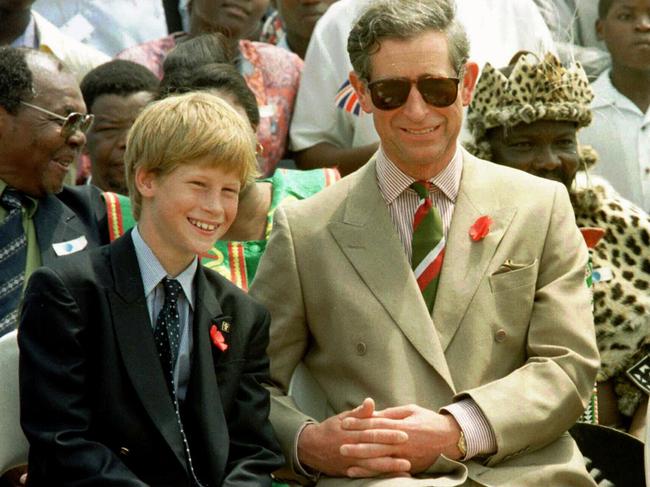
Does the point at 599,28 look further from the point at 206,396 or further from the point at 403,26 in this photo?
the point at 206,396

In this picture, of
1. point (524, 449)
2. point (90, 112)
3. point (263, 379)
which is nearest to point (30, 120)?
point (90, 112)

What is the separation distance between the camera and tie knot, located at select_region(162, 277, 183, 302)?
13.5ft

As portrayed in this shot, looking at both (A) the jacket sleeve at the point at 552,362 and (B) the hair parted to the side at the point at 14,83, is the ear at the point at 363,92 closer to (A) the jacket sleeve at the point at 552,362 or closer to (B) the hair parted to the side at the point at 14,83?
(A) the jacket sleeve at the point at 552,362

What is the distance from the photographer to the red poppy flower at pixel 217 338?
4.11 meters

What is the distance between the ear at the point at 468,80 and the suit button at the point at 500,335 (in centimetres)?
80

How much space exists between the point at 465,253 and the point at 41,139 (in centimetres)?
179

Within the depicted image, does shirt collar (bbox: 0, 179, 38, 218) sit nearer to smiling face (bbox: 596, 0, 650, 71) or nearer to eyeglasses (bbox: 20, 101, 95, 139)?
eyeglasses (bbox: 20, 101, 95, 139)

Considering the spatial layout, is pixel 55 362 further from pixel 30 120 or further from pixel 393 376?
pixel 30 120

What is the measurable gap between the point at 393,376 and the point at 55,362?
1063 mm

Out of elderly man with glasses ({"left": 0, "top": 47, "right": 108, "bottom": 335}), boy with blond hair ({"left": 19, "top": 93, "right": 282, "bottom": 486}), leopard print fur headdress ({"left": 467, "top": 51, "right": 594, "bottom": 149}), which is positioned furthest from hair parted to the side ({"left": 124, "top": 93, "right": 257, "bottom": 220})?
leopard print fur headdress ({"left": 467, "top": 51, "right": 594, "bottom": 149})

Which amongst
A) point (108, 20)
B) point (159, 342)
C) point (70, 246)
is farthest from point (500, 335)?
point (108, 20)

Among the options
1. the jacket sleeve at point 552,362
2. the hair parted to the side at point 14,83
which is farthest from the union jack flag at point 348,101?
the jacket sleeve at point 552,362

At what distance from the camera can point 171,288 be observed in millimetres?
4117

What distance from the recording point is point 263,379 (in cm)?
433
